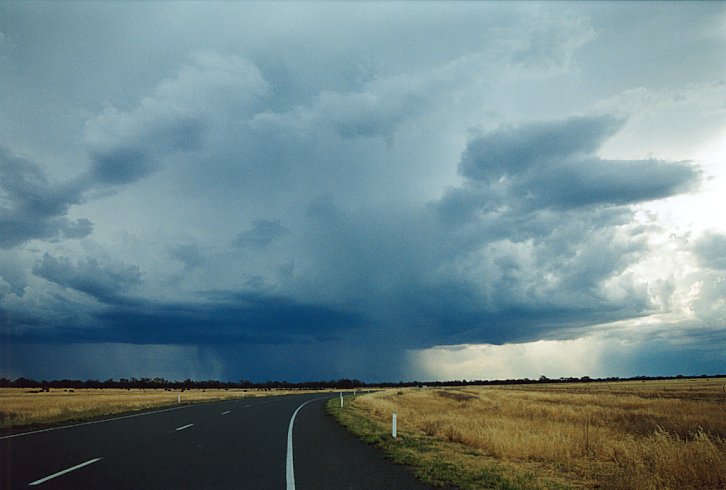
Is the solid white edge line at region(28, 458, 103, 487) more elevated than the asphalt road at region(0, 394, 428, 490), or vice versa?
the solid white edge line at region(28, 458, 103, 487)

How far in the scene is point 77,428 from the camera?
741 inches

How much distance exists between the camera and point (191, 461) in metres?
11.0

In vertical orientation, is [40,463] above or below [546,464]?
above

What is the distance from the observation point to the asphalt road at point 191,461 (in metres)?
8.70

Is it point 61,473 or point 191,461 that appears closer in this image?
point 61,473

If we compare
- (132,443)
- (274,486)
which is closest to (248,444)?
(132,443)

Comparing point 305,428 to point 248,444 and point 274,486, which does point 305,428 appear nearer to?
point 248,444

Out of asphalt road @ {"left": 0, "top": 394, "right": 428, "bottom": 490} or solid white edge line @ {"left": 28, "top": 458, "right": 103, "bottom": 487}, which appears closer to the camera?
solid white edge line @ {"left": 28, "top": 458, "right": 103, "bottom": 487}

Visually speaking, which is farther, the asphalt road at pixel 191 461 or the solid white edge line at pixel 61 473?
the asphalt road at pixel 191 461

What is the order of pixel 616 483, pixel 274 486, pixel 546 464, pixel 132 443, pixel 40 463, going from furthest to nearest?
→ pixel 132 443 → pixel 546 464 → pixel 40 463 → pixel 616 483 → pixel 274 486

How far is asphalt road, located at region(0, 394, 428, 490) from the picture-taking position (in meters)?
8.70

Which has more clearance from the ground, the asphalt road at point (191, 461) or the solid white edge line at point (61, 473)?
the solid white edge line at point (61, 473)

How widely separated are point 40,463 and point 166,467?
286 centimetres

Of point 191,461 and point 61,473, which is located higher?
point 61,473
